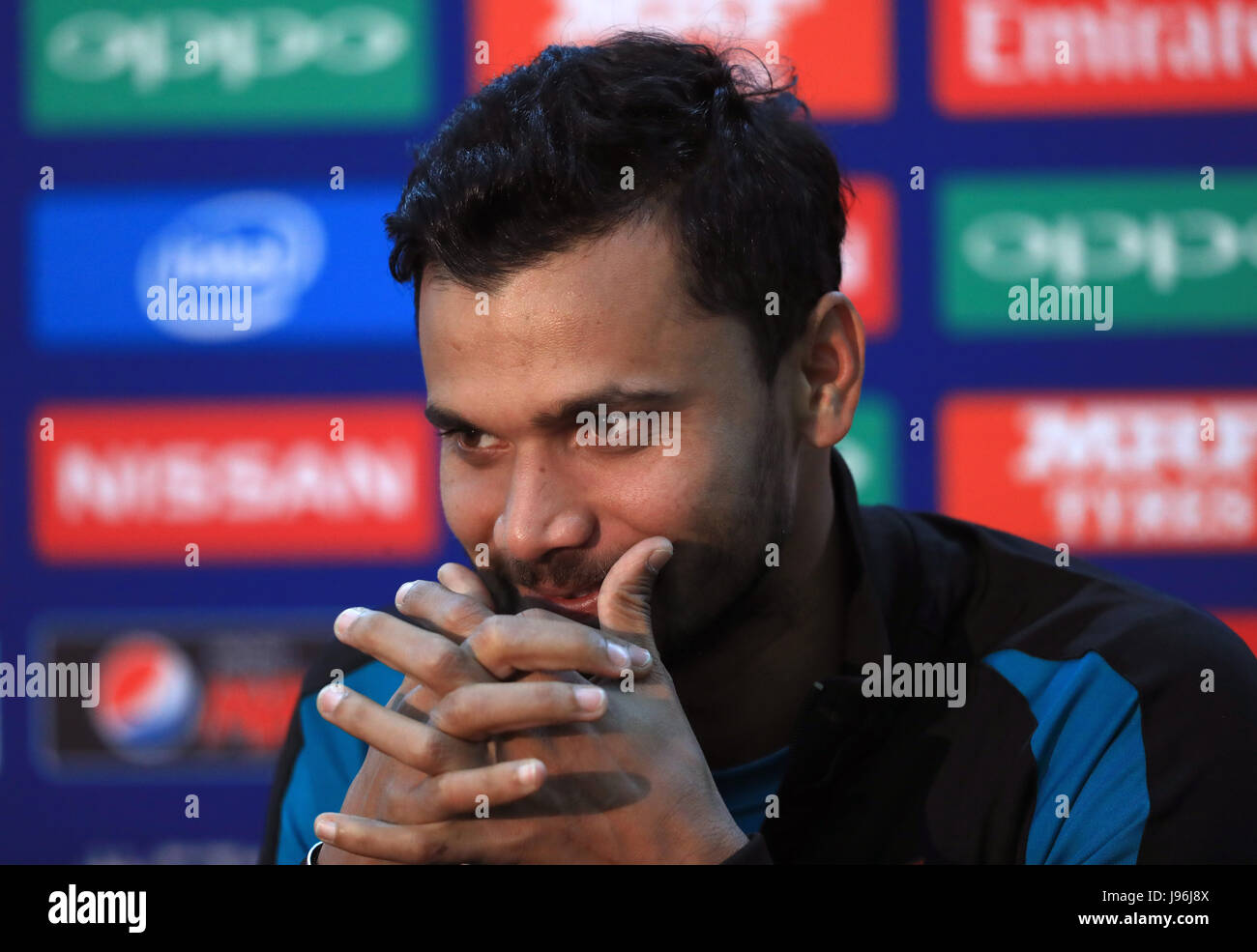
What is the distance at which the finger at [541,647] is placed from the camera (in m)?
0.85

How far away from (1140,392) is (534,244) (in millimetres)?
1576

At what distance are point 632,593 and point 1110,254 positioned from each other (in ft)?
5.30

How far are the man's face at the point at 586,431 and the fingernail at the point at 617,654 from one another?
13 cm

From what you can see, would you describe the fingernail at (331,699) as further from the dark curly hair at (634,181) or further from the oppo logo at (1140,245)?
the oppo logo at (1140,245)

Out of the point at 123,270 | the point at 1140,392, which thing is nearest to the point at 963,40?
the point at 1140,392

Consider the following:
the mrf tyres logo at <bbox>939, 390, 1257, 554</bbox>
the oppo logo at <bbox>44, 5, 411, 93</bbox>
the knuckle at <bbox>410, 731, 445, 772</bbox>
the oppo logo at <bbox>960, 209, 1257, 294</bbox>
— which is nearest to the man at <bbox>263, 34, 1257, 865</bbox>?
the knuckle at <bbox>410, 731, 445, 772</bbox>

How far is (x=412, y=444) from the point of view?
2.27 m

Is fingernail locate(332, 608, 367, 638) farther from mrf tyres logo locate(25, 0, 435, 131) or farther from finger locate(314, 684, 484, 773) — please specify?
mrf tyres logo locate(25, 0, 435, 131)

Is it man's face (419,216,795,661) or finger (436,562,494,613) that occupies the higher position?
man's face (419,216,795,661)

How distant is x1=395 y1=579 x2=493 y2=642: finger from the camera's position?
92 centimetres

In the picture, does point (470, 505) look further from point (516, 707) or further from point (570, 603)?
point (516, 707)

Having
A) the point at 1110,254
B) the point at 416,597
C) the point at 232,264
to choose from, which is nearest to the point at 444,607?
the point at 416,597

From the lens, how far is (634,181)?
1.06 meters

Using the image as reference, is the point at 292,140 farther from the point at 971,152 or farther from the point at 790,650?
the point at 790,650
